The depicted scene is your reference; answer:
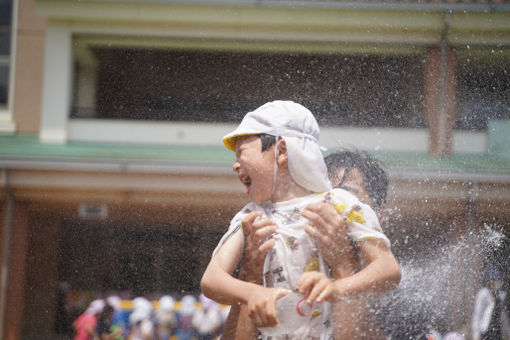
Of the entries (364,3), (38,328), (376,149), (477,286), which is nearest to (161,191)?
(38,328)

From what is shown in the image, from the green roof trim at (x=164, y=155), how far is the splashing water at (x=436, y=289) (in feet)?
1.64

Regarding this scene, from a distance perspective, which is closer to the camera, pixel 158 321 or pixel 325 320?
pixel 325 320

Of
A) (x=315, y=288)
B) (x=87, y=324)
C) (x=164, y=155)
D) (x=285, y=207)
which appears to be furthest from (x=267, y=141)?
(x=164, y=155)

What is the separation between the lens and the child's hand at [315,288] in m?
1.30

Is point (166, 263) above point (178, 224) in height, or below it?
below

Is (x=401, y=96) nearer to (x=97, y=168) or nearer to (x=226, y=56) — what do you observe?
(x=226, y=56)

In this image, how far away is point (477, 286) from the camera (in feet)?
9.59

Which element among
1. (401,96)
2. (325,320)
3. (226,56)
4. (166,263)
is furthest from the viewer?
(226,56)

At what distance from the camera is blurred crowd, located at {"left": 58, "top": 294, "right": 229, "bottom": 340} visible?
3.11 meters

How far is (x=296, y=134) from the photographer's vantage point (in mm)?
1550

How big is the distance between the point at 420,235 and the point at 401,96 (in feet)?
4.35

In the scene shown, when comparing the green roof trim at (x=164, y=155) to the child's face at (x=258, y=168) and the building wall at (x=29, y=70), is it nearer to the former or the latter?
the building wall at (x=29, y=70)

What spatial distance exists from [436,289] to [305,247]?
1138 millimetres

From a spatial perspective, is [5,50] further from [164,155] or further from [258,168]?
[258,168]
